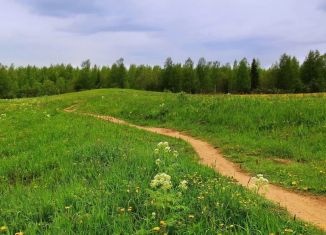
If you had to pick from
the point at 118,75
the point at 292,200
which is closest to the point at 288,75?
the point at 118,75

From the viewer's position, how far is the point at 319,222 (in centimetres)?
749

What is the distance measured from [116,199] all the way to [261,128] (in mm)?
11723

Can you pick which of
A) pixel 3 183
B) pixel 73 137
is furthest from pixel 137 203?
pixel 73 137

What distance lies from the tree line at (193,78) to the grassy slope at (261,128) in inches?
2173

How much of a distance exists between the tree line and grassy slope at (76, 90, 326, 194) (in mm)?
55193

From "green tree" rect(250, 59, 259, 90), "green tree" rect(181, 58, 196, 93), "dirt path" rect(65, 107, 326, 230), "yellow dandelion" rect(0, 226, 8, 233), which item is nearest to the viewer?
"yellow dandelion" rect(0, 226, 8, 233)

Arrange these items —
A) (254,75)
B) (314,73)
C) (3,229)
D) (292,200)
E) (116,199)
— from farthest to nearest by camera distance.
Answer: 1. (254,75)
2. (314,73)
3. (292,200)
4. (116,199)
5. (3,229)

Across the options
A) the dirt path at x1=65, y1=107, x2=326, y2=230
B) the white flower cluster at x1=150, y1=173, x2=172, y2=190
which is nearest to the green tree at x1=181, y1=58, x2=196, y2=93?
the dirt path at x1=65, y1=107, x2=326, y2=230

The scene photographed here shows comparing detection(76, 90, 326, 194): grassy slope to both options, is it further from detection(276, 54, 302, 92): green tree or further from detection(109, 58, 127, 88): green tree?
detection(109, 58, 127, 88): green tree

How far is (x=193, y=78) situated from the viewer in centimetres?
9656

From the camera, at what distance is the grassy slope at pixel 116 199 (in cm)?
603

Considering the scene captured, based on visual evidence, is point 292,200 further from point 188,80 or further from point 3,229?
point 188,80

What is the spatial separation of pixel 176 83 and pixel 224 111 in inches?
3022

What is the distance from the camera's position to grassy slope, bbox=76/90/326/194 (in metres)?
11.8
